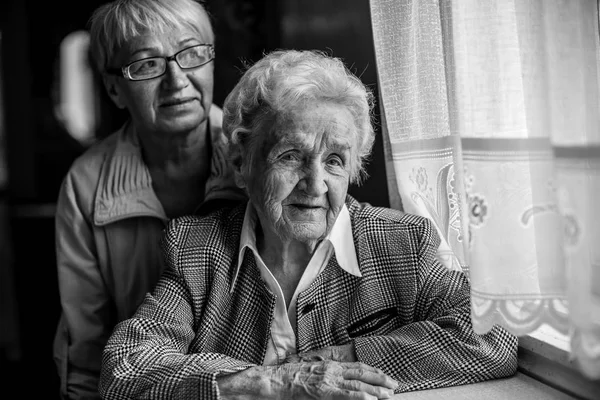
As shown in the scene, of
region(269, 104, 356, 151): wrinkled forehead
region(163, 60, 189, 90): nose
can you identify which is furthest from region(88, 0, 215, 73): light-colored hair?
region(269, 104, 356, 151): wrinkled forehead

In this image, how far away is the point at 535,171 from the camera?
1.25 m

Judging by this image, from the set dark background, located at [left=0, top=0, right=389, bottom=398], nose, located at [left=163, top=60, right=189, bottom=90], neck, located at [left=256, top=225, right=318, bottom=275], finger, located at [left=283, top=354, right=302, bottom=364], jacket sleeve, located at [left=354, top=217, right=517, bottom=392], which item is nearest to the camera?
jacket sleeve, located at [left=354, top=217, right=517, bottom=392]

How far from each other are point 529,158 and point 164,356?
913 mm

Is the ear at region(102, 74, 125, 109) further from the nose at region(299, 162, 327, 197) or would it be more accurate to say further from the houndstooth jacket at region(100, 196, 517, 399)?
the nose at region(299, 162, 327, 197)

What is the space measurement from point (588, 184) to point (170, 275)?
109 cm

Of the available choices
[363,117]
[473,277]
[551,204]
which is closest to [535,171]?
[551,204]

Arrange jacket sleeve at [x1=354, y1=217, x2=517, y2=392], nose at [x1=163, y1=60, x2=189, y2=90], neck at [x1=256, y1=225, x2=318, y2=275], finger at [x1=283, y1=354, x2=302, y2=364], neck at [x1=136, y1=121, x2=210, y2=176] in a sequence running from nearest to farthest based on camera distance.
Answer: jacket sleeve at [x1=354, y1=217, x2=517, y2=392] < finger at [x1=283, y1=354, x2=302, y2=364] < neck at [x1=256, y1=225, x2=318, y2=275] < nose at [x1=163, y1=60, x2=189, y2=90] < neck at [x1=136, y1=121, x2=210, y2=176]

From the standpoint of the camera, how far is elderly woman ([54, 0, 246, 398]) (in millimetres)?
2061

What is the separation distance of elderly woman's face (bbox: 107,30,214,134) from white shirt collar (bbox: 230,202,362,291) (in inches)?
16.6

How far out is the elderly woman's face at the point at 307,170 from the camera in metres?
1.67

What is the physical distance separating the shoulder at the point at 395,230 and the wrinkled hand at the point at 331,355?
272 mm

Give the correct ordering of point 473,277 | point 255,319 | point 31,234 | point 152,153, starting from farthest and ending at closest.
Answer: point 31,234
point 152,153
point 255,319
point 473,277

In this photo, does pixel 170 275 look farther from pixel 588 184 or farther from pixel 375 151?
pixel 588 184

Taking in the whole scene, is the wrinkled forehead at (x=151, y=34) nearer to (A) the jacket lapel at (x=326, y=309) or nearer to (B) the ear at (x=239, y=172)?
(B) the ear at (x=239, y=172)
